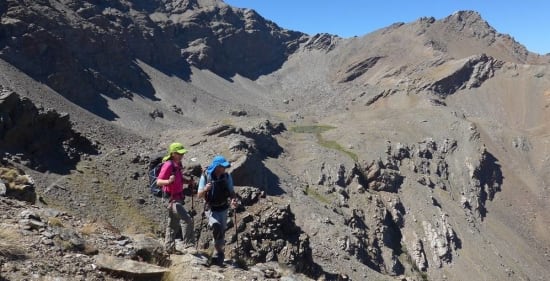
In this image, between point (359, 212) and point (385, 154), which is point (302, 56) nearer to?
point (385, 154)

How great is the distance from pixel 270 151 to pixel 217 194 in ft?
193

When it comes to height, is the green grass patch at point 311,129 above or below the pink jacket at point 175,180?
above

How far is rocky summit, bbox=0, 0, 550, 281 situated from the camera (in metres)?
14.7

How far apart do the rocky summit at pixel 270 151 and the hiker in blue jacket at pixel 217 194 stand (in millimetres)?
702

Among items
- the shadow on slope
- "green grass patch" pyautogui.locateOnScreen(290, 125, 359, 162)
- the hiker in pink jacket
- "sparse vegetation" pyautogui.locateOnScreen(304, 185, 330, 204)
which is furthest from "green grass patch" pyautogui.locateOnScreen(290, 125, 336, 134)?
the hiker in pink jacket

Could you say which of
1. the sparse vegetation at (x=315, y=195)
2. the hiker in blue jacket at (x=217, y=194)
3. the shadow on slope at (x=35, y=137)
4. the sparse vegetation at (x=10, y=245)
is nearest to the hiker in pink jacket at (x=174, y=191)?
the hiker in blue jacket at (x=217, y=194)

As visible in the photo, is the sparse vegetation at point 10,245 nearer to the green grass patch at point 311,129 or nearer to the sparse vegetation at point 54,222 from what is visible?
the sparse vegetation at point 54,222

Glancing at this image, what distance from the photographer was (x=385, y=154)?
75375 mm

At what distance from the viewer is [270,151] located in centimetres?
7019

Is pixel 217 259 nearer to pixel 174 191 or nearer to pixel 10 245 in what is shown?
pixel 174 191

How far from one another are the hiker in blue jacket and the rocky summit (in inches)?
27.7

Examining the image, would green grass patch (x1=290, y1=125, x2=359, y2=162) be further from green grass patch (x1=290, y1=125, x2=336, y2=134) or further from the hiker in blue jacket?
the hiker in blue jacket

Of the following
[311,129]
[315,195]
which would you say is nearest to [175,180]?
[315,195]

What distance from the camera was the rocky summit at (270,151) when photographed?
14695 mm
